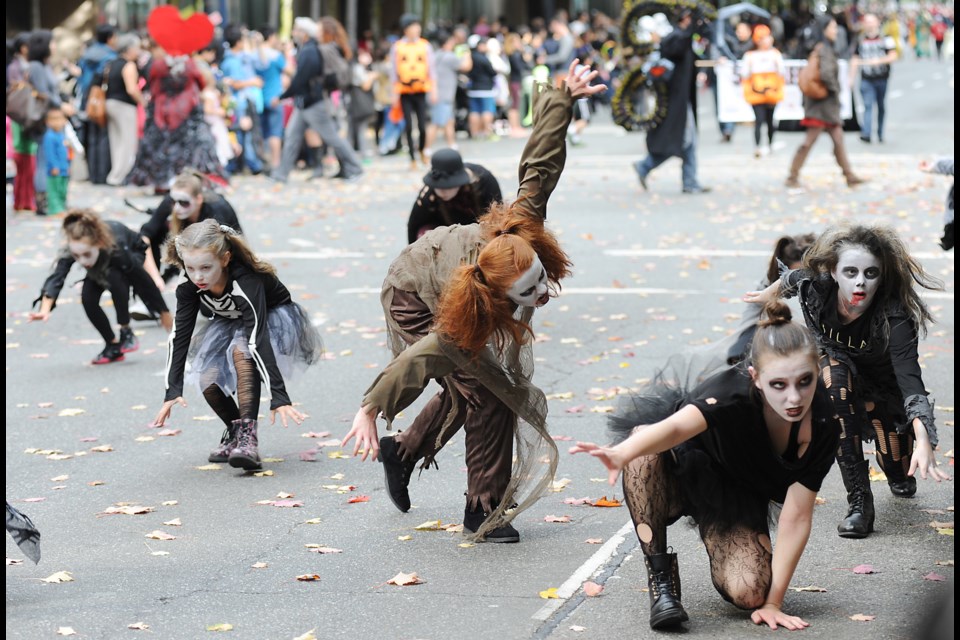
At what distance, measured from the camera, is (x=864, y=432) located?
6.11 meters

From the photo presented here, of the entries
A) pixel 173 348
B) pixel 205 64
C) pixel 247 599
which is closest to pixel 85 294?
pixel 173 348

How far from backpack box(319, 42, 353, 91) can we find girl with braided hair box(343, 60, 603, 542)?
13746 mm

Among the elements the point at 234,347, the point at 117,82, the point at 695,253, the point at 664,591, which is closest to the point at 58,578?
the point at 234,347

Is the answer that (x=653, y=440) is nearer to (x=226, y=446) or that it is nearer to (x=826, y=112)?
(x=226, y=446)

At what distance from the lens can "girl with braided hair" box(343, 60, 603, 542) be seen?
510 centimetres

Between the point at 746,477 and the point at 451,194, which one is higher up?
the point at 451,194

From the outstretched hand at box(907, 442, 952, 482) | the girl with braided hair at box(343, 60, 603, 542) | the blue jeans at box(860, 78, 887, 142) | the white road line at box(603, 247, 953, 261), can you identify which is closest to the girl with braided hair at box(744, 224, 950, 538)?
the outstretched hand at box(907, 442, 952, 482)

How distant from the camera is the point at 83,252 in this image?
31.0 feet

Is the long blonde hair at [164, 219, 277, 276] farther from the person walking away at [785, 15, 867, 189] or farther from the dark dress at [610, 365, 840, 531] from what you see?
the person walking away at [785, 15, 867, 189]

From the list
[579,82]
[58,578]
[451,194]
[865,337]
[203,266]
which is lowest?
[58,578]

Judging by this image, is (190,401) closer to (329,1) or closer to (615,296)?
(615,296)

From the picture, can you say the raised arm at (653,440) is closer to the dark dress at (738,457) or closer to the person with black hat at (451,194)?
the dark dress at (738,457)

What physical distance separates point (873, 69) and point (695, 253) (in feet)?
35.8

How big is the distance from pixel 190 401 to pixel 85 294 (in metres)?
1.38
